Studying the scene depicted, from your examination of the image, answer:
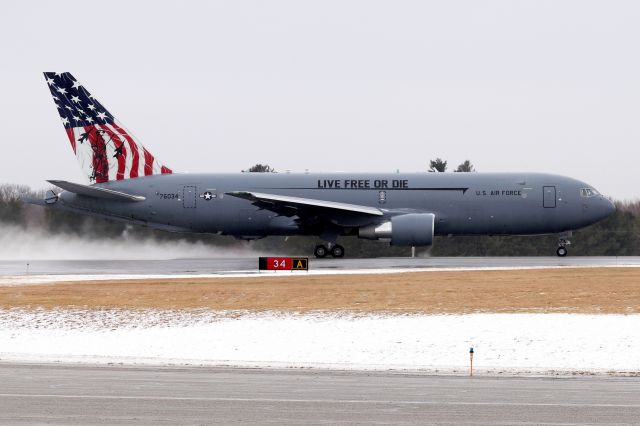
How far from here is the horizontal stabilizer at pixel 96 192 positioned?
50934 mm

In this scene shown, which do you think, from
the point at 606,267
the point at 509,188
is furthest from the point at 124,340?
the point at 509,188

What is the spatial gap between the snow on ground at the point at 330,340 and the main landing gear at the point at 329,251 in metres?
25.7

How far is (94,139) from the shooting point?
54469 millimetres

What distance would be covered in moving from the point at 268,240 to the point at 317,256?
5.73m

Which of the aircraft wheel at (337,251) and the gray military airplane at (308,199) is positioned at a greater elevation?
the gray military airplane at (308,199)

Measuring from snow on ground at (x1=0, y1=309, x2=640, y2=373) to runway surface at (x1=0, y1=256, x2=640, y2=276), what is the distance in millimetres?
15743

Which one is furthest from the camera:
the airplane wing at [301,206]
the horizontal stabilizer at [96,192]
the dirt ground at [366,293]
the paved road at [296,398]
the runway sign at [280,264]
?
the horizontal stabilizer at [96,192]

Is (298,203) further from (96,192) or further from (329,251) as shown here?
(96,192)

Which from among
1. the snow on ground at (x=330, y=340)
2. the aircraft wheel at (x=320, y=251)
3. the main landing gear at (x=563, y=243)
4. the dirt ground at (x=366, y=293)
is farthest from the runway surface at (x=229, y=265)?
the snow on ground at (x=330, y=340)

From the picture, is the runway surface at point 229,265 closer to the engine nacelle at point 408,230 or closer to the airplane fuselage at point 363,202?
the engine nacelle at point 408,230

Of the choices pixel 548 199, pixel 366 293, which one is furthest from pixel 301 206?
pixel 366 293

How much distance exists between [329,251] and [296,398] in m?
37.9

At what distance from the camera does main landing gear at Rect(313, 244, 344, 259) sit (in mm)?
51688

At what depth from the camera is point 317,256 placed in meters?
51.7
